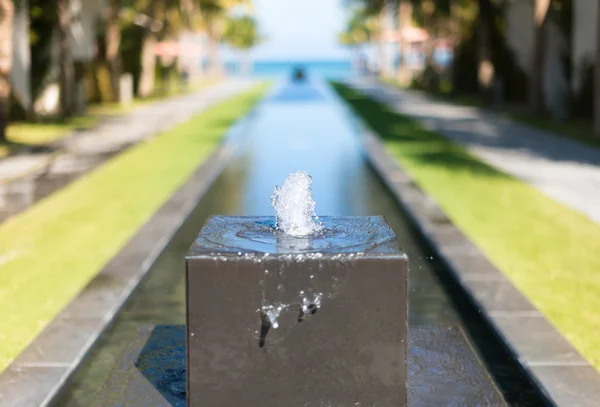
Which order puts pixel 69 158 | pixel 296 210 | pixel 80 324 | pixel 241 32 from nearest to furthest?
pixel 296 210 < pixel 80 324 < pixel 69 158 < pixel 241 32

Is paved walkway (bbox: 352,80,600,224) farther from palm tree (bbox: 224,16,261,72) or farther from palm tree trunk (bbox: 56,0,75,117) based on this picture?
palm tree (bbox: 224,16,261,72)

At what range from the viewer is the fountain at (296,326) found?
406cm

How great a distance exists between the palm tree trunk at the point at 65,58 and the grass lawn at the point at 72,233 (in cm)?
716

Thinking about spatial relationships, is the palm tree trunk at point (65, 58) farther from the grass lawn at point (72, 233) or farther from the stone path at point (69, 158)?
the grass lawn at point (72, 233)

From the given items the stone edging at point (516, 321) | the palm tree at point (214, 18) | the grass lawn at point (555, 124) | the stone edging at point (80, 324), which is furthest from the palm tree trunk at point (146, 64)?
the stone edging at point (516, 321)

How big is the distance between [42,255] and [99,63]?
24.9 meters

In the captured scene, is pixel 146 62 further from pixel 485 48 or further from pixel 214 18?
pixel 214 18

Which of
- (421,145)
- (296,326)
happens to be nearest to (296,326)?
(296,326)

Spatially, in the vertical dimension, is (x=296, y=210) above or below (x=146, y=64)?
below

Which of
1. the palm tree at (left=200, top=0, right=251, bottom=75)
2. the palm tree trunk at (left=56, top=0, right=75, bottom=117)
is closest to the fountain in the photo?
the palm tree trunk at (left=56, top=0, right=75, bottom=117)

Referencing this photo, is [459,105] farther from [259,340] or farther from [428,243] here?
[259,340]

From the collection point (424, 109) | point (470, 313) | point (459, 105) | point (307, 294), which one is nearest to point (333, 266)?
point (307, 294)

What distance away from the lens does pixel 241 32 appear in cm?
9706

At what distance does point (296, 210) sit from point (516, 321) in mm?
2126
